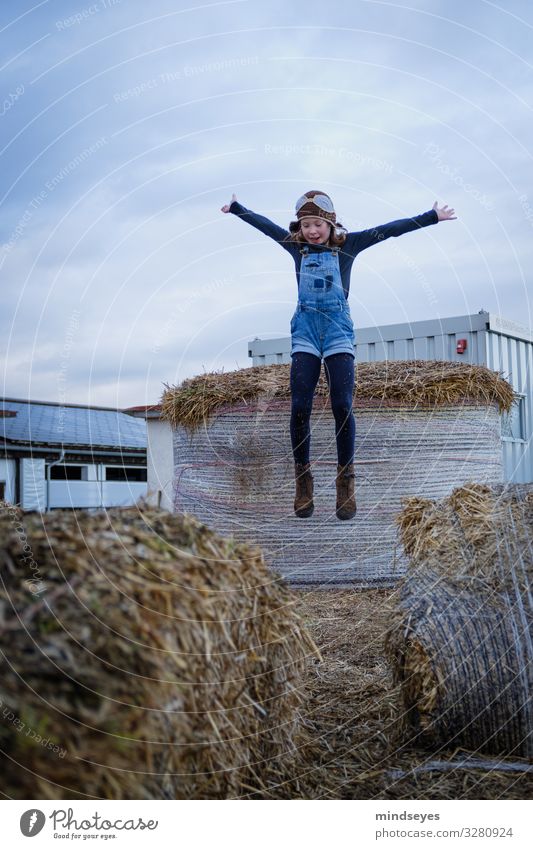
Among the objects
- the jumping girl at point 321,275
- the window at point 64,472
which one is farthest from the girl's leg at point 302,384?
the window at point 64,472

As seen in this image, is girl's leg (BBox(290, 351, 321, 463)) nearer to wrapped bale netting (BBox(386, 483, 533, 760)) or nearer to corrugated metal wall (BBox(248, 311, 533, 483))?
wrapped bale netting (BBox(386, 483, 533, 760))

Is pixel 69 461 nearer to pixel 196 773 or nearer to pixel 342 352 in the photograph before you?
pixel 342 352

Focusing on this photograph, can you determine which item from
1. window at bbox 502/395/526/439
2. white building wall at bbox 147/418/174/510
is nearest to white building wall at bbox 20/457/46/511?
white building wall at bbox 147/418/174/510

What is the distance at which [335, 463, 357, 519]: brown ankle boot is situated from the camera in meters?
4.16

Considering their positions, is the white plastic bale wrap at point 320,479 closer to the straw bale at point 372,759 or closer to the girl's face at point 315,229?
the girl's face at point 315,229

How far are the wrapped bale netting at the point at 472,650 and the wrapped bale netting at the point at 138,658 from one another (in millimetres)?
443

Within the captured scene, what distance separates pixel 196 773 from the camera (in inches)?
64.1

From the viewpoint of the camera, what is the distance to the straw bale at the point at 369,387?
15.3ft

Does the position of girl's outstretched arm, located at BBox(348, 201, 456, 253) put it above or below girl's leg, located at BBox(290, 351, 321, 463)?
above

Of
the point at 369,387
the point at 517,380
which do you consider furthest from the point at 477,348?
the point at 369,387

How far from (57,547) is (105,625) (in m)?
0.23

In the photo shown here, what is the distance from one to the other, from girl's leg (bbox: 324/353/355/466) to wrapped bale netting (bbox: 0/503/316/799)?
1.89m

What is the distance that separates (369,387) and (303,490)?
0.83 m
